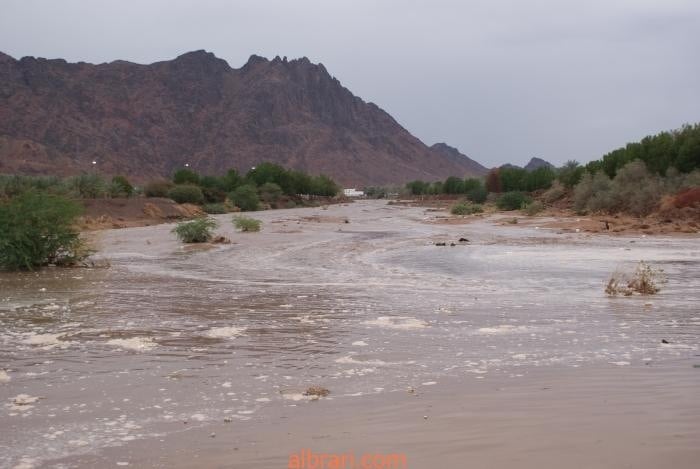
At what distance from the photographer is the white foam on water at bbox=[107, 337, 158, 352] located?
8.77 m

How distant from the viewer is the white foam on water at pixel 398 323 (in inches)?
404

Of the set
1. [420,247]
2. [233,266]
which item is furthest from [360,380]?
[420,247]

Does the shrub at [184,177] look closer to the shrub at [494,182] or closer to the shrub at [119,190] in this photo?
the shrub at [119,190]

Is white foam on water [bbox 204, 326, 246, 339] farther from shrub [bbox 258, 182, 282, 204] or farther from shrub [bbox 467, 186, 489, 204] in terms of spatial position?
shrub [bbox 467, 186, 489, 204]

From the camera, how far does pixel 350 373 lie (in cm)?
743

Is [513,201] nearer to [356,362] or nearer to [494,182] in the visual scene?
[494,182]

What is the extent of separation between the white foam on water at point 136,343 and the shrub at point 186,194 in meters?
63.7

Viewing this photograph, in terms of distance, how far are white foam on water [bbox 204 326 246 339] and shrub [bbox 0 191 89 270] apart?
1157cm

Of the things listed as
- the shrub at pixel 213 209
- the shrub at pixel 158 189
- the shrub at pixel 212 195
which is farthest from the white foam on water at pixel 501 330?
the shrub at pixel 212 195

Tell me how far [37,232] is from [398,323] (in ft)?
44.1

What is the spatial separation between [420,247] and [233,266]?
9627 millimetres

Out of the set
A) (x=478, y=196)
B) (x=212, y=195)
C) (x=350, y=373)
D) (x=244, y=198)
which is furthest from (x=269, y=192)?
(x=350, y=373)

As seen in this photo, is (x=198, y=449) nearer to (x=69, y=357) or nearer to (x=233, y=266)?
(x=69, y=357)

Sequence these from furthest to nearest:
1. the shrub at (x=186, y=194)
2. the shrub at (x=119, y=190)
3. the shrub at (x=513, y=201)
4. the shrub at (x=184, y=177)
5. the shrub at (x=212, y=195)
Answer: the shrub at (x=184, y=177)
the shrub at (x=212, y=195)
the shrub at (x=513, y=201)
the shrub at (x=186, y=194)
the shrub at (x=119, y=190)
